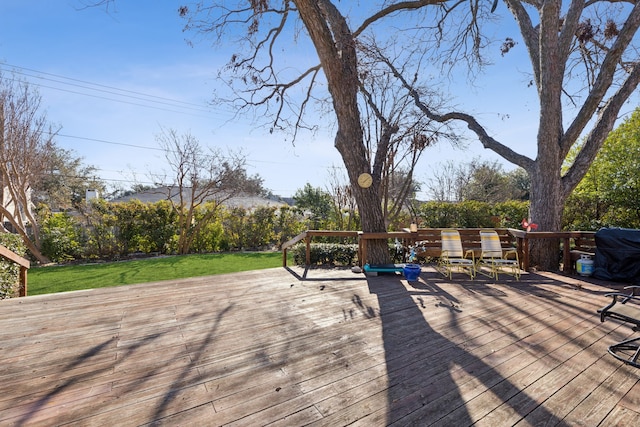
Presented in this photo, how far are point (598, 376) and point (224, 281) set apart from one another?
15.4 ft

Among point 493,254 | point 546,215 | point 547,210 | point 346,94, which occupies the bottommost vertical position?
point 493,254

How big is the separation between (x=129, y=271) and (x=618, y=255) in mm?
9886

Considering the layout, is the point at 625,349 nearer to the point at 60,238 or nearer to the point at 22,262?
the point at 22,262

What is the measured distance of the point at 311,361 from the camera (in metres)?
2.42

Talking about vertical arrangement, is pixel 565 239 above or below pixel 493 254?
above

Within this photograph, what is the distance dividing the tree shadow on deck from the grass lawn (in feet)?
17.5

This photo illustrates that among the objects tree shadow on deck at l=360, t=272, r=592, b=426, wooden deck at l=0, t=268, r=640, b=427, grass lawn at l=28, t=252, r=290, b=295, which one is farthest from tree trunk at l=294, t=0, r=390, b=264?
grass lawn at l=28, t=252, r=290, b=295

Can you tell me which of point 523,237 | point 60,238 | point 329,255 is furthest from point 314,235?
point 60,238

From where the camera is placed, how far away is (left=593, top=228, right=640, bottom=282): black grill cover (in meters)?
4.96

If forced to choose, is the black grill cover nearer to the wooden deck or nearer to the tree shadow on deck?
the wooden deck

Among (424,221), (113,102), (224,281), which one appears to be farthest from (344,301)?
(113,102)

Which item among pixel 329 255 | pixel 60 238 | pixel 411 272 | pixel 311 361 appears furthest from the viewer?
pixel 60 238

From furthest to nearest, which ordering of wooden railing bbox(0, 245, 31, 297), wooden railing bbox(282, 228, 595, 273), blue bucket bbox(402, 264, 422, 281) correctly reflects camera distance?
wooden railing bbox(282, 228, 595, 273) < blue bucket bbox(402, 264, 422, 281) < wooden railing bbox(0, 245, 31, 297)

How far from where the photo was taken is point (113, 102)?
17562 mm
